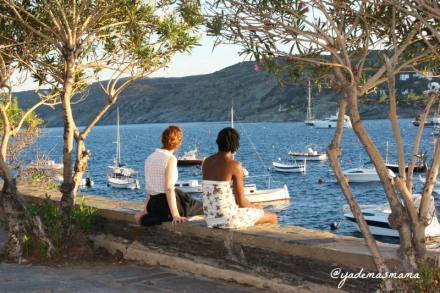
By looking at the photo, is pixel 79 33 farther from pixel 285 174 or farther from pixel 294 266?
pixel 285 174

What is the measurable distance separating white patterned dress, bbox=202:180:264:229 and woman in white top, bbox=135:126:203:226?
0.65 meters

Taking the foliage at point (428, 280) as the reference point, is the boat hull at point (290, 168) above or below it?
below

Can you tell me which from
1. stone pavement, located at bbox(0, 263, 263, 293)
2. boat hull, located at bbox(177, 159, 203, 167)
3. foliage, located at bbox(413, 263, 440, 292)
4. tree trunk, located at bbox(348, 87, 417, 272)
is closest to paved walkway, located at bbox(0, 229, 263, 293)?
stone pavement, located at bbox(0, 263, 263, 293)

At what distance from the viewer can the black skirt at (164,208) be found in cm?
794

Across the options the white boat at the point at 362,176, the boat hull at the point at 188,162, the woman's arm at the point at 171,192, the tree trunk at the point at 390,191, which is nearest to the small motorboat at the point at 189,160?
the boat hull at the point at 188,162

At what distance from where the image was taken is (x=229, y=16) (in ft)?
20.0

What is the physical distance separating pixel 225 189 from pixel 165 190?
103cm

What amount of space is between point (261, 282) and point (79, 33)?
4586mm

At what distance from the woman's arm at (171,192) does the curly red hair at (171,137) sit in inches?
7.1

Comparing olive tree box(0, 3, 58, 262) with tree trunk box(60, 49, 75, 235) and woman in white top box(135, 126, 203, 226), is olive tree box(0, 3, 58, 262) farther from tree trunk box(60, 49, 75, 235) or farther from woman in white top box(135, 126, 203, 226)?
woman in white top box(135, 126, 203, 226)

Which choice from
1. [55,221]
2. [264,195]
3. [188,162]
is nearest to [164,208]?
[55,221]

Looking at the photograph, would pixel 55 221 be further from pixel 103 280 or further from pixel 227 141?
pixel 227 141

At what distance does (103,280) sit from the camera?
7258mm

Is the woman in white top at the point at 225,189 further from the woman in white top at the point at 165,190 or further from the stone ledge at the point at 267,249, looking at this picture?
the woman in white top at the point at 165,190
